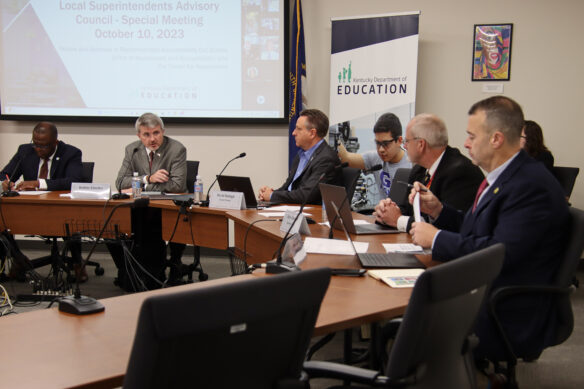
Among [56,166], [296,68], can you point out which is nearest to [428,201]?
[296,68]

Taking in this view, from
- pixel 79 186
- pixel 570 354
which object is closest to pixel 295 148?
pixel 79 186

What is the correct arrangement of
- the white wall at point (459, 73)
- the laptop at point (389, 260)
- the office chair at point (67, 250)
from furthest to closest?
the white wall at point (459, 73) < the office chair at point (67, 250) < the laptop at point (389, 260)

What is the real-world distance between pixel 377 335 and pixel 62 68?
4.68m

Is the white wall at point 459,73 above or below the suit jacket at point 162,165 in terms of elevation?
above

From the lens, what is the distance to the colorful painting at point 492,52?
487 centimetres

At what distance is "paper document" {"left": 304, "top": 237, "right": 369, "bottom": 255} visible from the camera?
2270mm

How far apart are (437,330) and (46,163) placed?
13.7 ft

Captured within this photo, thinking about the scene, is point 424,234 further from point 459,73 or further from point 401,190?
point 459,73

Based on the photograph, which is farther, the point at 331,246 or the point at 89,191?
the point at 89,191

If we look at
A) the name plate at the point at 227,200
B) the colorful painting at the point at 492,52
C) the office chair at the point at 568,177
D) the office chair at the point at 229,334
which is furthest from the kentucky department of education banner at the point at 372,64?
the office chair at the point at 229,334

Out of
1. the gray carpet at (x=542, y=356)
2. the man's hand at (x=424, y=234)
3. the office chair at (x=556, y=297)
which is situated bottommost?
the gray carpet at (x=542, y=356)

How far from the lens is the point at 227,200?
3.55 m

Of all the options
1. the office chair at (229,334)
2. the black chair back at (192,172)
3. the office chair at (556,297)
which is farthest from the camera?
the black chair back at (192,172)

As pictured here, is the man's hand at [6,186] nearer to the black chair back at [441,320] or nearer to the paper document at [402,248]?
the paper document at [402,248]
